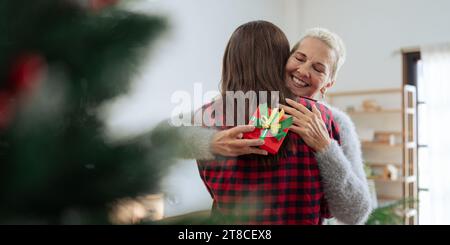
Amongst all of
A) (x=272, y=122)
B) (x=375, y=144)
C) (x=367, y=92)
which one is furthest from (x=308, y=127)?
(x=367, y=92)

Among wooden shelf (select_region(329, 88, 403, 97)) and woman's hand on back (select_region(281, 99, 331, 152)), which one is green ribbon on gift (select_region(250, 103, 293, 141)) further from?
wooden shelf (select_region(329, 88, 403, 97))

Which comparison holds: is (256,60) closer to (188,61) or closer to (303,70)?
(303,70)

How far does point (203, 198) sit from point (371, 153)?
A: 2.51 m

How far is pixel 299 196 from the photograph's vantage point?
19.5 inches

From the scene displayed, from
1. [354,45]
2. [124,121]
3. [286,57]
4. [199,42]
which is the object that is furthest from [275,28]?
[354,45]

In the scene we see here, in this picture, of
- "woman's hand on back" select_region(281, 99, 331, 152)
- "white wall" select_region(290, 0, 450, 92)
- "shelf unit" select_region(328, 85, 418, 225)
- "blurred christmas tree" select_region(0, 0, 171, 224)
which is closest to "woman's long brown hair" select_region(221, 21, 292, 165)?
"woman's hand on back" select_region(281, 99, 331, 152)

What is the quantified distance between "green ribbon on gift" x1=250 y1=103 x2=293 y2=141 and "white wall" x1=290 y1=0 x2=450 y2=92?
7.19ft

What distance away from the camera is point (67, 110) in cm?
13

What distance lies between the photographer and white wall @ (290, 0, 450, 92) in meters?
2.28

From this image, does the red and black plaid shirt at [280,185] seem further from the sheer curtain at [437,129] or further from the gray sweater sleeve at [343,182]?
the sheer curtain at [437,129]

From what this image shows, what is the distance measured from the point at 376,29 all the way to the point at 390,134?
723 mm
